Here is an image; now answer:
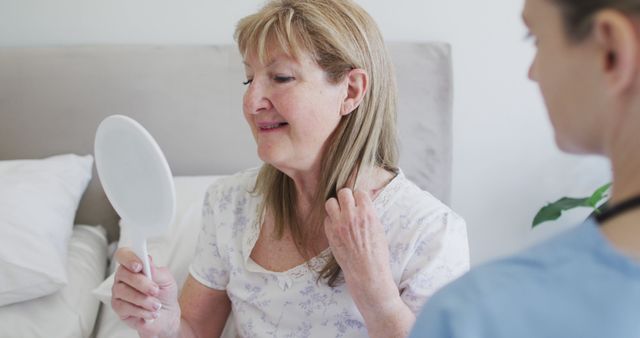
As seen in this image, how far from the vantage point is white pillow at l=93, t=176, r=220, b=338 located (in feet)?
5.21

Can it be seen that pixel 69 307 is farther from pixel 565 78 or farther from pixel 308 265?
pixel 565 78

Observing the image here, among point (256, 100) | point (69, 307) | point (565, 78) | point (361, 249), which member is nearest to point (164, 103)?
point (69, 307)

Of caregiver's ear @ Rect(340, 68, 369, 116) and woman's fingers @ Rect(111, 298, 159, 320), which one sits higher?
caregiver's ear @ Rect(340, 68, 369, 116)

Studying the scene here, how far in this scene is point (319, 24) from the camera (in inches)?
49.0

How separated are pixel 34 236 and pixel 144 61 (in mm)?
598

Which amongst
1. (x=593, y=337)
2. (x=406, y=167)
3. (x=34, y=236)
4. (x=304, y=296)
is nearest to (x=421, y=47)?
(x=406, y=167)

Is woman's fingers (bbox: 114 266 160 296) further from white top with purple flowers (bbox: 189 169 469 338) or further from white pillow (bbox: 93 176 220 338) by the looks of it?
white pillow (bbox: 93 176 220 338)

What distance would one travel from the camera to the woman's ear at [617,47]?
493 millimetres

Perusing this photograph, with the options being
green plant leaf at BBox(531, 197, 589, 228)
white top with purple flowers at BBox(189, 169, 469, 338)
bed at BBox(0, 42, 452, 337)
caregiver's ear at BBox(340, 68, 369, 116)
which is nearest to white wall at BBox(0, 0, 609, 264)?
bed at BBox(0, 42, 452, 337)

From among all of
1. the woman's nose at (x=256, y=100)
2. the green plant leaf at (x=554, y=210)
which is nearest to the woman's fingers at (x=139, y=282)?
the woman's nose at (x=256, y=100)

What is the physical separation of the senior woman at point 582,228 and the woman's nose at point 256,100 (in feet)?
2.38

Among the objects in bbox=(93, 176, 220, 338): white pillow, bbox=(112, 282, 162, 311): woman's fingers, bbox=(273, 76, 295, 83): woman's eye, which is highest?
bbox=(273, 76, 295, 83): woman's eye

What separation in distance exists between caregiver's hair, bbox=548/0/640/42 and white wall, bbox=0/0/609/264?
163 centimetres

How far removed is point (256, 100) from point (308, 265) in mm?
319
